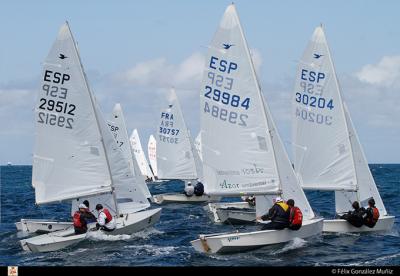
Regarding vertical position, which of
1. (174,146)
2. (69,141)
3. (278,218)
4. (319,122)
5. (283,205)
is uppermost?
(174,146)

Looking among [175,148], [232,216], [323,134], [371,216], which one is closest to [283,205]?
[371,216]

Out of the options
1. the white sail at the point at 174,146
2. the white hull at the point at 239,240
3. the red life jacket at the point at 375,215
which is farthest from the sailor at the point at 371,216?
the white sail at the point at 174,146

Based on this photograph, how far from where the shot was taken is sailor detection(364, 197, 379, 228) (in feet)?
73.7

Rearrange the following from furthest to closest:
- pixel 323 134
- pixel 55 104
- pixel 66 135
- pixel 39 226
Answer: pixel 323 134, pixel 39 226, pixel 66 135, pixel 55 104

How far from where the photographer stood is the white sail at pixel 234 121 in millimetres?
21141

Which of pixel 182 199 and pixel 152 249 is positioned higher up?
pixel 182 199

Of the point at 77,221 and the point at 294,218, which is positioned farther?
the point at 77,221

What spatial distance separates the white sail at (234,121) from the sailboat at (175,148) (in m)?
19.3

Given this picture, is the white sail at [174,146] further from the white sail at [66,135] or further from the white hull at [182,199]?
the white sail at [66,135]

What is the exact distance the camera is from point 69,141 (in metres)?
22.7

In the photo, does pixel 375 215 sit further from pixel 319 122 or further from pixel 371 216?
pixel 319 122

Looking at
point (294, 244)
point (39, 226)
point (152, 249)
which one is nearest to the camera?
point (294, 244)

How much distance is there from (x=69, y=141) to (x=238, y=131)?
561 cm

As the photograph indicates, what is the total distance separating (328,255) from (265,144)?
4.48 meters
